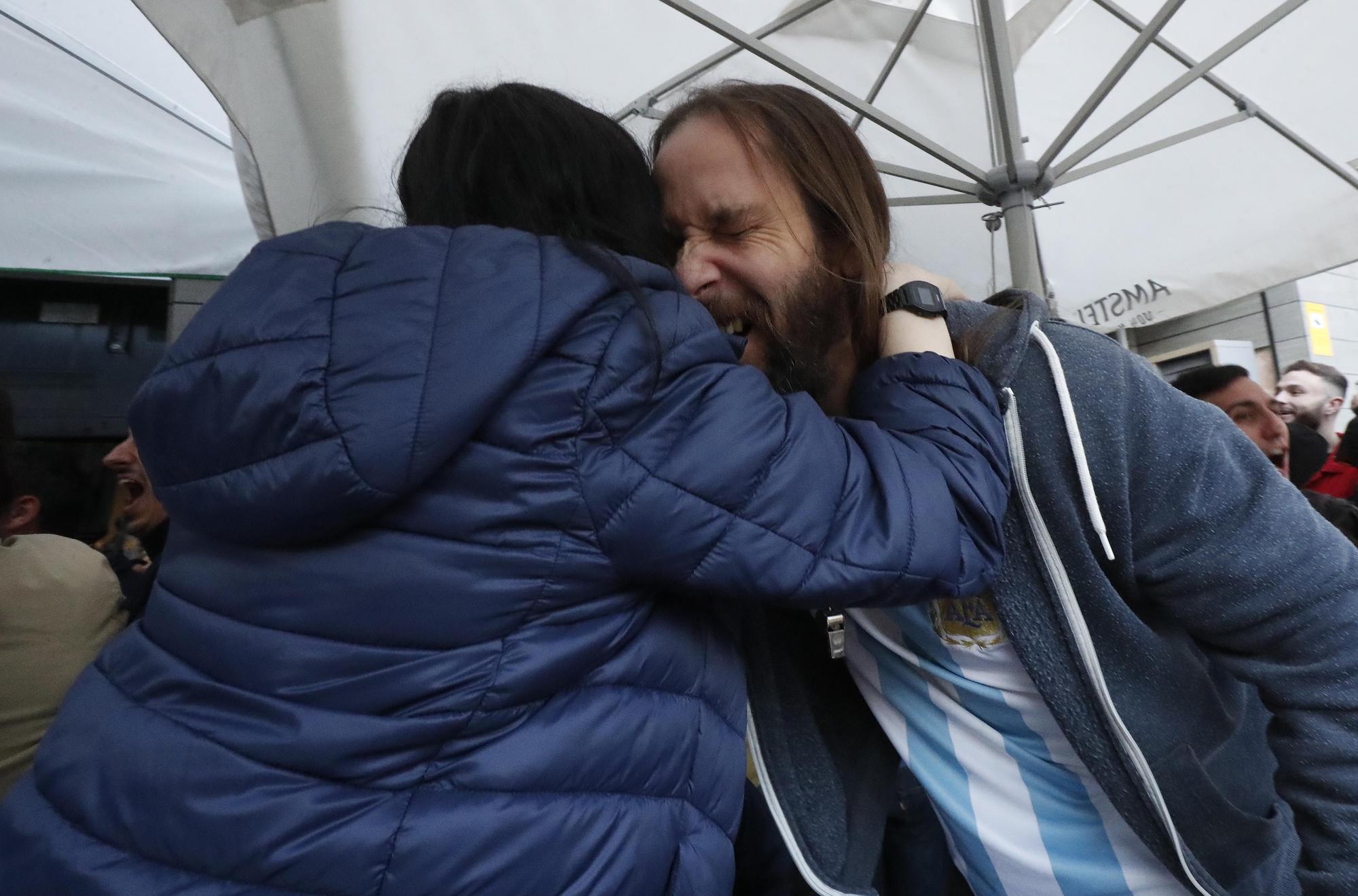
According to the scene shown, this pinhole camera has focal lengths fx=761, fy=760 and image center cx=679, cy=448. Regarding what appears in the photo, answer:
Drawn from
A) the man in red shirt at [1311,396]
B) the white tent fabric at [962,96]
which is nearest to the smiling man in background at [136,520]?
the white tent fabric at [962,96]

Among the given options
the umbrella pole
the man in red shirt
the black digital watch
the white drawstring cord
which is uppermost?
the umbrella pole

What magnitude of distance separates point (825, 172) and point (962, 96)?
232cm

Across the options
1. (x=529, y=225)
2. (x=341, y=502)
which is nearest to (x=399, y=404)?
(x=341, y=502)

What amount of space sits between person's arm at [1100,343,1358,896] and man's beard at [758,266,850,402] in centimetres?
47

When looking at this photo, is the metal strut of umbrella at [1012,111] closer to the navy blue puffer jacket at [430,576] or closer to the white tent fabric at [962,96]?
the white tent fabric at [962,96]

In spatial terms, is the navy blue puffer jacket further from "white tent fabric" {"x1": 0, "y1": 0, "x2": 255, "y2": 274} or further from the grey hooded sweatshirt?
"white tent fabric" {"x1": 0, "y1": 0, "x2": 255, "y2": 274}

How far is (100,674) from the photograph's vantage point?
2.65ft

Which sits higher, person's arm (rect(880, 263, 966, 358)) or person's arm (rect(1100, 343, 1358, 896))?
person's arm (rect(880, 263, 966, 358))

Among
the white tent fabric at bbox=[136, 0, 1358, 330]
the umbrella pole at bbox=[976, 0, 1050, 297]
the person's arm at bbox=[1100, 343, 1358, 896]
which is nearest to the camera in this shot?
the person's arm at bbox=[1100, 343, 1358, 896]

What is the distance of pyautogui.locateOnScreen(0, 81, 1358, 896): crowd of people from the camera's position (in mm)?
673

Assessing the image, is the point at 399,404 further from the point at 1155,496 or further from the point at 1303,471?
the point at 1303,471

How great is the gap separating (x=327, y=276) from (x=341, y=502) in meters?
0.23

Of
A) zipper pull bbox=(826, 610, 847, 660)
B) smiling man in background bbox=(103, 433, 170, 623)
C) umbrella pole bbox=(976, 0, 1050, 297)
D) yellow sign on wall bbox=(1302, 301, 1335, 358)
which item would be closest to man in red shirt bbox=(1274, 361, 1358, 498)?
umbrella pole bbox=(976, 0, 1050, 297)

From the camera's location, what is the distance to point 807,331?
125 centimetres
